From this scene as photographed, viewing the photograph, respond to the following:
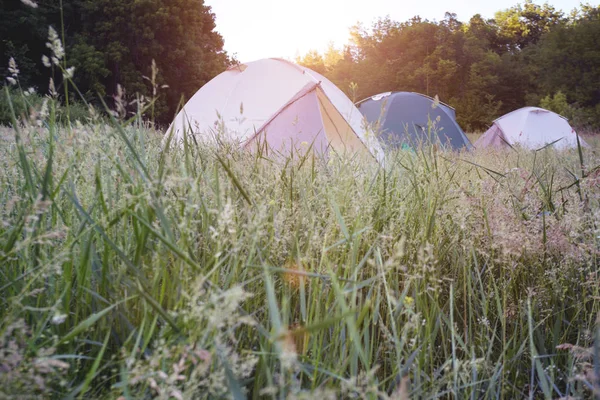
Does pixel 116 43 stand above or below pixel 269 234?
above

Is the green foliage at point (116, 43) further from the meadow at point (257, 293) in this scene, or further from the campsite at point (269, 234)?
the meadow at point (257, 293)

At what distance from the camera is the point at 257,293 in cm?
79

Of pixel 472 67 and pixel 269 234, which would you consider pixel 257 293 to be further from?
pixel 472 67

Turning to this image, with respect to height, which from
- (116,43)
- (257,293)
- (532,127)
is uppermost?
(116,43)

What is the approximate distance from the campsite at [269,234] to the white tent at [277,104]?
0.08 ft

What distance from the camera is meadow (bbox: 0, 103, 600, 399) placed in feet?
1.62

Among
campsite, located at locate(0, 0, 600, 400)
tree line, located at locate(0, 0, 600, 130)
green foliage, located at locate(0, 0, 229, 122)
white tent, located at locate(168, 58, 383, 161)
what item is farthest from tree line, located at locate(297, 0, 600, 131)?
white tent, located at locate(168, 58, 383, 161)

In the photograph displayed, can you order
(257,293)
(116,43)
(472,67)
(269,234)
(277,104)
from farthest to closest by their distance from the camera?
(472,67)
(116,43)
(277,104)
(269,234)
(257,293)

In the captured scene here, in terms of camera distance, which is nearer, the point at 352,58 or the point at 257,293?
the point at 257,293

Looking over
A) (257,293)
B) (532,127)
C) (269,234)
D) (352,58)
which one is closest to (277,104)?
(269,234)

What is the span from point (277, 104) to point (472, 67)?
16898mm

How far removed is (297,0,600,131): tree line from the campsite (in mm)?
889

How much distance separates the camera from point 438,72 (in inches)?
719

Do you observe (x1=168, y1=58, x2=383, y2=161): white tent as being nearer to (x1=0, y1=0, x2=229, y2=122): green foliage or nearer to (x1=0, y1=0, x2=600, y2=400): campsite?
(x1=0, y1=0, x2=600, y2=400): campsite
